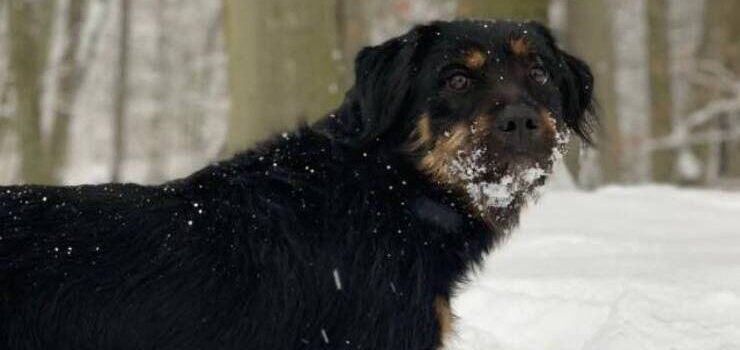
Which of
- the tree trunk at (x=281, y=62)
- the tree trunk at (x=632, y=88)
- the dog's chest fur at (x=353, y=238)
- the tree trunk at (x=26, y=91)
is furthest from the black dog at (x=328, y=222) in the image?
the tree trunk at (x=26, y=91)

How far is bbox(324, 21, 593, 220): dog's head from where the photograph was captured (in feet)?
13.8

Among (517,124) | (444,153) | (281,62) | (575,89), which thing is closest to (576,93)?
(575,89)

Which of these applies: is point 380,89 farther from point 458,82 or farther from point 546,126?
point 546,126

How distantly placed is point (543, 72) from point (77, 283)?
2196mm

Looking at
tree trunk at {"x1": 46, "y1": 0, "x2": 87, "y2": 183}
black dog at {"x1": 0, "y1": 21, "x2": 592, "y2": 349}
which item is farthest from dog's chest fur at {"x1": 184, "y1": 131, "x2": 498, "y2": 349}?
tree trunk at {"x1": 46, "y1": 0, "x2": 87, "y2": 183}

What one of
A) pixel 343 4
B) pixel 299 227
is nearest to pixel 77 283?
pixel 299 227

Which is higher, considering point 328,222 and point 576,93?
point 576,93

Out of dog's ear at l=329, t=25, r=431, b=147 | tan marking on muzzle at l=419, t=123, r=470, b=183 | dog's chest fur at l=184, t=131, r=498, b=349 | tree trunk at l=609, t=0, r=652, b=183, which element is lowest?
tree trunk at l=609, t=0, r=652, b=183

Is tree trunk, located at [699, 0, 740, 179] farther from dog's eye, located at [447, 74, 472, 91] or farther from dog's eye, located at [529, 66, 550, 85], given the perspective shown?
dog's eye, located at [447, 74, 472, 91]

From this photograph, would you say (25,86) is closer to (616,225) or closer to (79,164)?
(616,225)

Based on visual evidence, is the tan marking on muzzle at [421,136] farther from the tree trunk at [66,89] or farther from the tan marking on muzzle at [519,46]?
the tree trunk at [66,89]

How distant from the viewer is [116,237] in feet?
12.5

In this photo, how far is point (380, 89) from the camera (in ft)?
14.4

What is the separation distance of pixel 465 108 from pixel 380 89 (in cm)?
39
